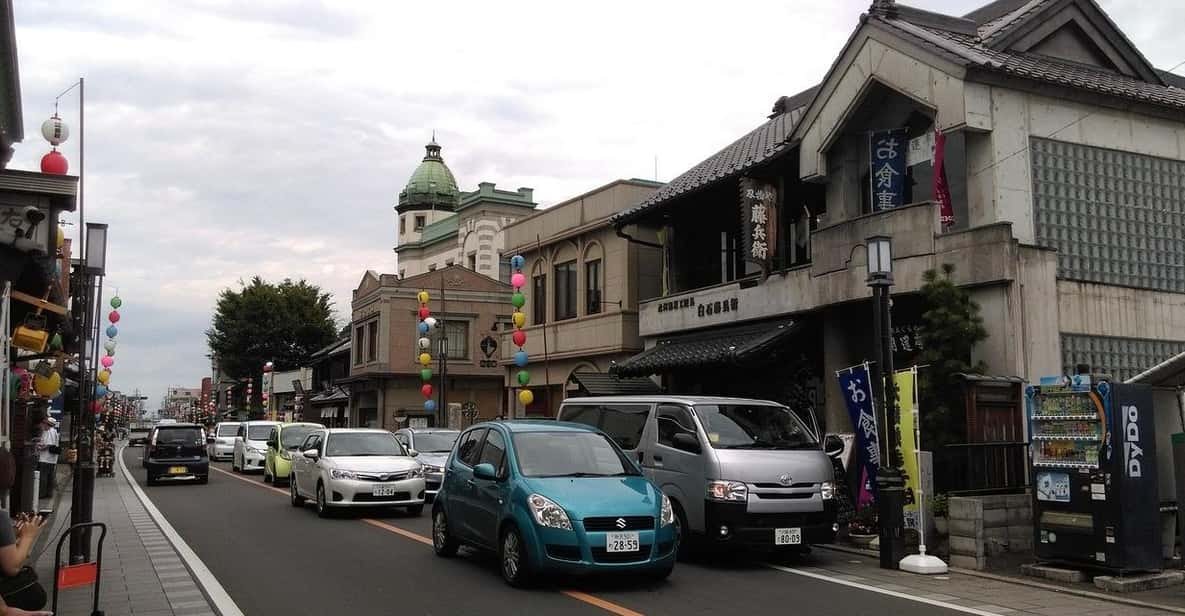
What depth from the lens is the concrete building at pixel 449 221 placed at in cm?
6000

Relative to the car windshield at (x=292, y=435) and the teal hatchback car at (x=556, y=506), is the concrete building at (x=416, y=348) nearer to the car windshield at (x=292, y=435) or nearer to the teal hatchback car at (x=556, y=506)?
the car windshield at (x=292, y=435)

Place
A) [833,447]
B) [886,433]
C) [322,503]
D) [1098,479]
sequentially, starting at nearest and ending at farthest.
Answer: [1098,479], [886,433], [833,447], [322,503]

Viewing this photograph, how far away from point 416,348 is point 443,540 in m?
37.5

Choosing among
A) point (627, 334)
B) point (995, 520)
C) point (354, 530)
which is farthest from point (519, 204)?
point (995, 520)

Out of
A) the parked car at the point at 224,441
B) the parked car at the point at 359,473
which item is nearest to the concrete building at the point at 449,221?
the parked car at the point at 224,441

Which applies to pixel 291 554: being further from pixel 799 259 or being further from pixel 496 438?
pixel 799 259

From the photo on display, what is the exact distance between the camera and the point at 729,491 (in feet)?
35.7

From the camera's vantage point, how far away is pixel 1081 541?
10078mm

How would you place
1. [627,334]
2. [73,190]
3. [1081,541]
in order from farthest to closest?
[627,334] < [1081,541] < [73,190]

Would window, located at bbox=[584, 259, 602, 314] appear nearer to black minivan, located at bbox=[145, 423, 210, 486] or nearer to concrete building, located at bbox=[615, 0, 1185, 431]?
concrete building, located at bbox=[615, 0, 1185, 431]

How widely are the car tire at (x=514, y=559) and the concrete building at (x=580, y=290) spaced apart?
15.1m

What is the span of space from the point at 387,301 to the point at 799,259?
103 feet

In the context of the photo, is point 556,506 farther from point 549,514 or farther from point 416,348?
point 416,348

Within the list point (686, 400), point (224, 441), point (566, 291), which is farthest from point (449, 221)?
point (686, 400)
